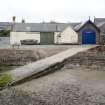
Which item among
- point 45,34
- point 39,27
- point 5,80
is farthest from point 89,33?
point 5,80

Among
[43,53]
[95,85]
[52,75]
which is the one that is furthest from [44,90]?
[43,53]

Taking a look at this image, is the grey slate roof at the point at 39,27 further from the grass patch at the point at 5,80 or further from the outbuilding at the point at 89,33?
the grass patch at the point at 5,80

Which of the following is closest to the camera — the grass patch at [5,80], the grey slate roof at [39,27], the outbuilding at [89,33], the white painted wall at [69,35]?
the grass patch at [5,80]

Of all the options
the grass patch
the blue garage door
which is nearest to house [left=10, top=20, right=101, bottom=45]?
the blue garage door

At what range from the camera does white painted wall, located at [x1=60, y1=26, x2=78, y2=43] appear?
146 feet

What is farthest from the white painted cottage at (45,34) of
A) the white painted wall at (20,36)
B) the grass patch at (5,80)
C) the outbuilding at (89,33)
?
the grass patch at (5,80)

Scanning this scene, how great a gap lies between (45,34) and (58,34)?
72.2 inches

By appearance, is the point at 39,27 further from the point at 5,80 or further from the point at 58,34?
the point at 5,80

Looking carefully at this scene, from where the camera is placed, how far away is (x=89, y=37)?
44250mm

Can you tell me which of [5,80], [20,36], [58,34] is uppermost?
[58,34]

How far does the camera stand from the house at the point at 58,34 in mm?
44125

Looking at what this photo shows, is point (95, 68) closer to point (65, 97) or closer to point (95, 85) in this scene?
point (95, 85)

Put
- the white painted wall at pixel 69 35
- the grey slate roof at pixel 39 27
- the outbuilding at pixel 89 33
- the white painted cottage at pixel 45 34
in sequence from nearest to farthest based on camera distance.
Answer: the outbuilding at pixel 89 33, the white painted wall at pixel 69 35, the white painted cottage at pixel 45 34, the grey slate roof at pixel 39 27

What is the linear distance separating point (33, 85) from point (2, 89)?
175 cm
